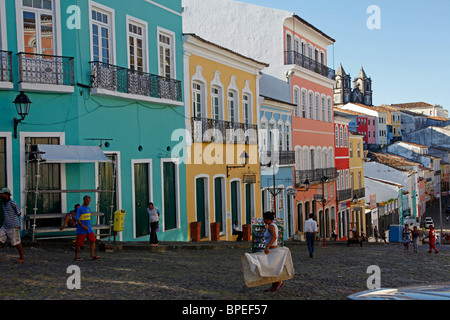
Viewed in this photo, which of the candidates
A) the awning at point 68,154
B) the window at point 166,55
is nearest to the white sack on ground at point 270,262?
the awning at point 68,154

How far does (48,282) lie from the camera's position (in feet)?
30.9

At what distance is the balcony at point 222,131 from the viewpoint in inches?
821

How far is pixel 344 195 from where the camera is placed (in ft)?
134

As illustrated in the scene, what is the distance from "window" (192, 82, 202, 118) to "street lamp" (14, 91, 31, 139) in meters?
7.88

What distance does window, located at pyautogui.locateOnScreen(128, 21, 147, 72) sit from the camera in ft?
56.4

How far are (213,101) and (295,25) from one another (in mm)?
12201

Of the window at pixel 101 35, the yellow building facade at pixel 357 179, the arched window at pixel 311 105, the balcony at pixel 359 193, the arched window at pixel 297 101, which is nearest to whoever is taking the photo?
the window at pixel 101 35

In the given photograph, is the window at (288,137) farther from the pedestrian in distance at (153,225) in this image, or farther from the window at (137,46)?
the pedestrian in distance at (153,225)

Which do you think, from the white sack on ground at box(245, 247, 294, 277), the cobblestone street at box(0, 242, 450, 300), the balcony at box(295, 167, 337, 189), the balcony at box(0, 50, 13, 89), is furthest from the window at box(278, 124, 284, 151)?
the white sack on ground at box(245, 247, 294, 277)

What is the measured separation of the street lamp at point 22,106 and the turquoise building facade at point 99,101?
27cm

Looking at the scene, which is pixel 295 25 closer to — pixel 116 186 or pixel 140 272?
pixel 116 186

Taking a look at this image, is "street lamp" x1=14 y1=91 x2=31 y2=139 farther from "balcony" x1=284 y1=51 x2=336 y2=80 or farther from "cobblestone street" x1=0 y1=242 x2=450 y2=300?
"balcony" x1=284 y1=51 x2=336 y2=80
